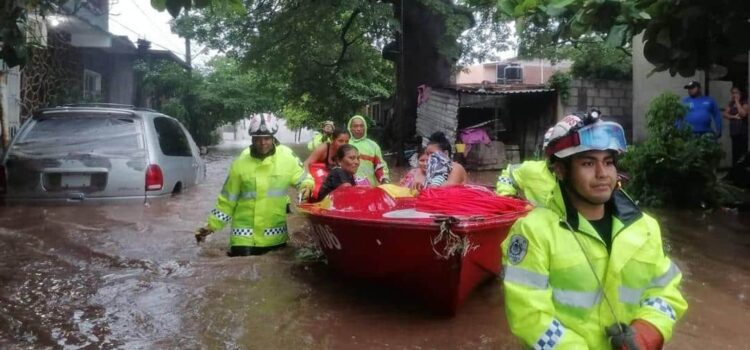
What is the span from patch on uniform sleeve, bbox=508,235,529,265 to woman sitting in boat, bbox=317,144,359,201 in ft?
12.2

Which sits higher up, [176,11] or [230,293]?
[176,11]

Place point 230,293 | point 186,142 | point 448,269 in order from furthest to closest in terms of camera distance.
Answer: point 186,142
point 230,293
point 448,269

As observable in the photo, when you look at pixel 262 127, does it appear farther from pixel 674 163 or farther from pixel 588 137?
pixel 674 163

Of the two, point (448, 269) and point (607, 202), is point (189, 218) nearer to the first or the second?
point (448, 269)

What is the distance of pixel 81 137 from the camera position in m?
7.68

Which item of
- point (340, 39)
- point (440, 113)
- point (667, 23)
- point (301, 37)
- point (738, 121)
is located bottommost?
point (738, 121)

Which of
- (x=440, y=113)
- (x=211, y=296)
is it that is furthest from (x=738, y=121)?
(x=211, y=296)

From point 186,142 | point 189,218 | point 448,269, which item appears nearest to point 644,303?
point 448,269

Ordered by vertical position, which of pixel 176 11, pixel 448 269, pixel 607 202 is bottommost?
pixel 448 269

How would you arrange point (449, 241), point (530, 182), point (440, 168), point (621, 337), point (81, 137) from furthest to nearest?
1. point (81, 137)
2. point (440, 168)
3. point (530, 182)
4. point (449, 241)
5. point (621, 337)

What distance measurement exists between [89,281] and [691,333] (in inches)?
196

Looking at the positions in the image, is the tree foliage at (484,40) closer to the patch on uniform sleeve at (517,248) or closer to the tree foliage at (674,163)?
the tree foliage at (674,163)

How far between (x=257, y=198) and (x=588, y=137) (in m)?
4.08

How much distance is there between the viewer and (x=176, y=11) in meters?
4.26
